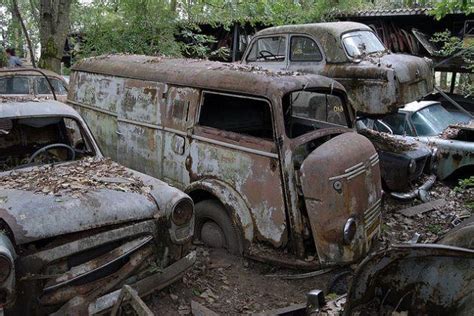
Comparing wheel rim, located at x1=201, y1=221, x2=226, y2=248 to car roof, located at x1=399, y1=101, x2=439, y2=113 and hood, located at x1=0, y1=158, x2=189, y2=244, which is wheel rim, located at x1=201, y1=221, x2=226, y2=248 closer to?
hood, located at x1=0, y1=158, x2=189, y2=244

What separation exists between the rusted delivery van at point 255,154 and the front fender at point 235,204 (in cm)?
1

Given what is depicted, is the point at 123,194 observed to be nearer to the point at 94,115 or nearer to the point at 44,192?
the point at 44,192

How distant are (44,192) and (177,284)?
59.8 inches

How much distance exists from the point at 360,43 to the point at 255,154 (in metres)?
4.63

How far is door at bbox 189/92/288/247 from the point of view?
4.66 m

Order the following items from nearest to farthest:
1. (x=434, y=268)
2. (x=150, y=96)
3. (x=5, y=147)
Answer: (x=434, y=268), (x=5, y=147), (x=150, y=96)

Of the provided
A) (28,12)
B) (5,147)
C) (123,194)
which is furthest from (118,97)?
(28,12)

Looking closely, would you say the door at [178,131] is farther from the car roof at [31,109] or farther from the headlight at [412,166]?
the headlight at [412,166]

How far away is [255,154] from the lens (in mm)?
4770

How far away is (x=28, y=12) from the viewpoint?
30062 millimetres

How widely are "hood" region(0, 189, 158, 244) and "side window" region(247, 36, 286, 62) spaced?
19.2ft

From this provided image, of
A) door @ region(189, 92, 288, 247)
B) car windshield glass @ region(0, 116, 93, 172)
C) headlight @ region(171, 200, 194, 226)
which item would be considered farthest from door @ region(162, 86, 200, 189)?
headlight @ region(171, 200, 194, 226)

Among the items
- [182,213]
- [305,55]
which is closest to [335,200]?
[182,213]

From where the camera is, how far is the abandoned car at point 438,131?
24.1ft
